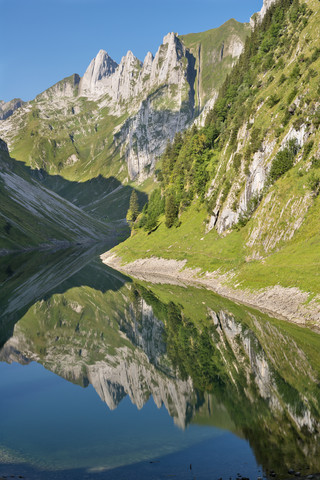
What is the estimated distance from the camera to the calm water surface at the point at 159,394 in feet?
65.7

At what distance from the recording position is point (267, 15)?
141 m

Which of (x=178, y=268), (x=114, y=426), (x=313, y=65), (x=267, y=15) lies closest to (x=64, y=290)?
(x=178, y=268)

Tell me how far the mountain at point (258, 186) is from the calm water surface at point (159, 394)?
7362 mm

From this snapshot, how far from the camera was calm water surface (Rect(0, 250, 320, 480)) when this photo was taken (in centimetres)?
2003

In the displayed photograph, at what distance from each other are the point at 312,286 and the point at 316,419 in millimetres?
24482

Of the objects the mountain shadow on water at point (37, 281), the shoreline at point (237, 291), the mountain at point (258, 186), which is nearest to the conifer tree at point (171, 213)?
the mountain at point (258, 186)

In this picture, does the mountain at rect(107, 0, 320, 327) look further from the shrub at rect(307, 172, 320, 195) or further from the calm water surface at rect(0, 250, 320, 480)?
the calm water surface at rect(0, 250, 320, 480)

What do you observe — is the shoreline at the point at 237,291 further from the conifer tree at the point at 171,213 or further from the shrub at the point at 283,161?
the shrub at the point at 283,161

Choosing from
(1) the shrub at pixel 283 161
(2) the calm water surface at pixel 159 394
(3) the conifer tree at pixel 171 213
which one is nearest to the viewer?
(2) the calm water surface at pixel 159 394

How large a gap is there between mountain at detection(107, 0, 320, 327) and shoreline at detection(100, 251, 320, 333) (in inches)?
7.7

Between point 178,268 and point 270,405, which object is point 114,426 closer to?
point 270,405

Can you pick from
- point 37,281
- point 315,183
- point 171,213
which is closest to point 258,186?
point 315,183

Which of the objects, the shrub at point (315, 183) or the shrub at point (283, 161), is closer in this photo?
the shrub at point (315, 183)

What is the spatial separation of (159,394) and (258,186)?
61.9m
